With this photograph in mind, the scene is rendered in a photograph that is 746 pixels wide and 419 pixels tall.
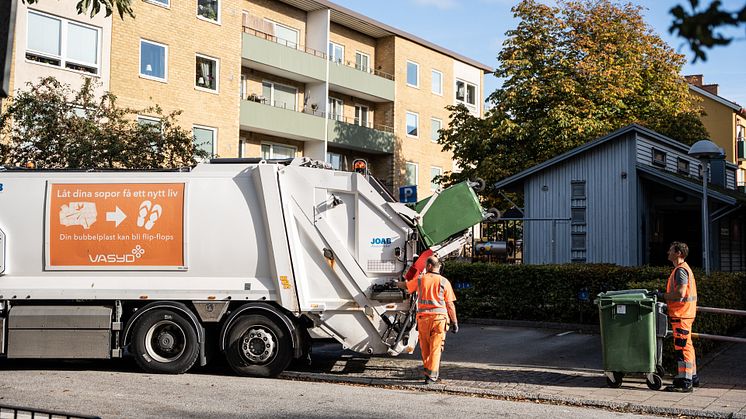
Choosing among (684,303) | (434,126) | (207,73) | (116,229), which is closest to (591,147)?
(684,303)

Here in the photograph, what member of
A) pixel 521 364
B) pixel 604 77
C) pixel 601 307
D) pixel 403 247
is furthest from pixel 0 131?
pixel 604 77

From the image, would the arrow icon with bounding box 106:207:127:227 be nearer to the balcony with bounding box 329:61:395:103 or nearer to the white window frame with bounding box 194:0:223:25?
the white window frame with bounding box 194:0:223:25

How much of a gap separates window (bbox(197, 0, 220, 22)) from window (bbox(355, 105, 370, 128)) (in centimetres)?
967

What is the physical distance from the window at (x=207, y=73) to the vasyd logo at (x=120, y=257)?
1686 cm

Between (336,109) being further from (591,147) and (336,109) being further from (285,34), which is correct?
(591,147)

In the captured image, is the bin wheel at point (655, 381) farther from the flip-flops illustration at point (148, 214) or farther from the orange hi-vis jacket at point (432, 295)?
the flip-flops illustration at point (148, 214)

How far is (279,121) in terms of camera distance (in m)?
29.6

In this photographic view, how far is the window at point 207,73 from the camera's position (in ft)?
86.1

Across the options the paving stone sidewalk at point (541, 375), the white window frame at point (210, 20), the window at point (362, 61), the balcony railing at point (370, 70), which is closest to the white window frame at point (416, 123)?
the balcony railing at point (370, 70)

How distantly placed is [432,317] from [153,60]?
1801cm

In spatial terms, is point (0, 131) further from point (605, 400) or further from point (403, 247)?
point (605, 400)

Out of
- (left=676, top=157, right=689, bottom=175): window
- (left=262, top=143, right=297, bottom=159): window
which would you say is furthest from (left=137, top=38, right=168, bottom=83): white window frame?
(left=676, top=157, right=689, bottom=175): window

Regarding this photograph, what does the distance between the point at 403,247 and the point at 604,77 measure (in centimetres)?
1941

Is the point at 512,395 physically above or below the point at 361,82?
below
